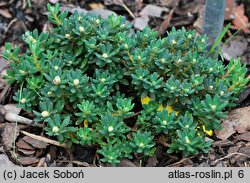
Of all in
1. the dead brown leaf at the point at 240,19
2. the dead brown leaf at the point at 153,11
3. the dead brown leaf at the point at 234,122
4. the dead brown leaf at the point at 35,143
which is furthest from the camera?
the dead brown leaf at the point at 153,11

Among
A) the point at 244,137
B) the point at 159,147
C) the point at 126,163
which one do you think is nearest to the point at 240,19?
the point at 244,137

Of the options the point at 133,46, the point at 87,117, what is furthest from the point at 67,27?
the point at 87,117

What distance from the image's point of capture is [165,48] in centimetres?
276

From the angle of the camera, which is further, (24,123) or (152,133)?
(24,123)

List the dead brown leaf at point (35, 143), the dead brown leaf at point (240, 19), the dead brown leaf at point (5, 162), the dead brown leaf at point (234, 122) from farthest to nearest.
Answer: the dead brown leaf at point (240, 19), the dead brown leaf at point (234, 122), the dead brown leaf at point (35, 143), the dead brown leaf at point (5, 162)

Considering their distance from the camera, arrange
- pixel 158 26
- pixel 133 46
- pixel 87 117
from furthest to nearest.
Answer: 1. pixel 158 26
2. pixel 133 46
3. pixel 87 117

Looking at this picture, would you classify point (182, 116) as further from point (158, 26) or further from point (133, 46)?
point (158, 26)

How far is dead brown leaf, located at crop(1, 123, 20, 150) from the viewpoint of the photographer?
2.73 meters

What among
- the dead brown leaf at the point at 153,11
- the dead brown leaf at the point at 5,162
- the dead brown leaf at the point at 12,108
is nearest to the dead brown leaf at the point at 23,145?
the dead brown leaf at the point at 5,162

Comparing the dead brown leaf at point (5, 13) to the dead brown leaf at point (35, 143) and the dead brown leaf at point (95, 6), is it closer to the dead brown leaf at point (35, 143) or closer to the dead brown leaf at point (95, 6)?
the dead brown leaf at point (95, 6)

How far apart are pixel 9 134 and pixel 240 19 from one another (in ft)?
6.50

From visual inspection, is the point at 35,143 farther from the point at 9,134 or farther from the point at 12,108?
the point at 12,108

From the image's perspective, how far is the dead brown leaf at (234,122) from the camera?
2.85 meters

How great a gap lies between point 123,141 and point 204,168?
1.52 ft
